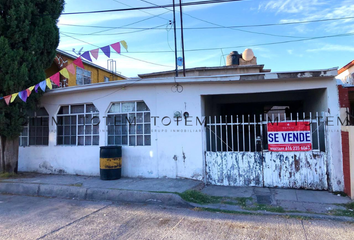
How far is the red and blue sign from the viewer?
6.95 m

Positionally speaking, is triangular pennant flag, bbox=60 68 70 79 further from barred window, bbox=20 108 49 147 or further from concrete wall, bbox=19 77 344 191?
barred window, bbox=20 108 49 147

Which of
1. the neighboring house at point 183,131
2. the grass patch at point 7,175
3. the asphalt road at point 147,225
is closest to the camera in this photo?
the asphalt road at point 147,225

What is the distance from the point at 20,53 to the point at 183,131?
5570 millimetres

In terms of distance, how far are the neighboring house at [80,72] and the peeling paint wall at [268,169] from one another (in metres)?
10.3

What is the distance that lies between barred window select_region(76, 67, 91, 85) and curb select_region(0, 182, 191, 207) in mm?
Result: 9495

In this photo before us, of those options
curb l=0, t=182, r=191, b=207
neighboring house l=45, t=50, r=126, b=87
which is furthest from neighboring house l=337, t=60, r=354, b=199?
neighboring house l=45, t=50, r=126, b=87

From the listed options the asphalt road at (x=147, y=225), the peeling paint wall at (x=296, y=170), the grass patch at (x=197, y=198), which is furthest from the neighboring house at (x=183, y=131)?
the asphalt road at (x=147, y=225)

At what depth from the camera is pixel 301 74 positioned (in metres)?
6.94

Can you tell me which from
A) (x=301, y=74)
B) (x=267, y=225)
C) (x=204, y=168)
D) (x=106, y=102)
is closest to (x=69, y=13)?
(x=106, y=102)

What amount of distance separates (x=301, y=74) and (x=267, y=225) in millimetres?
4131

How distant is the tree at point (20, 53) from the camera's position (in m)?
8.07

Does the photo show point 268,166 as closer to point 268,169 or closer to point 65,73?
point 268,169

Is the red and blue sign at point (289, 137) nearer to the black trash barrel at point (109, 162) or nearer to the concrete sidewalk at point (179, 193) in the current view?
the concrete sidewalk at point (179, 193)

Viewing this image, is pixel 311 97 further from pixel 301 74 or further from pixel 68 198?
pixel 68 198
